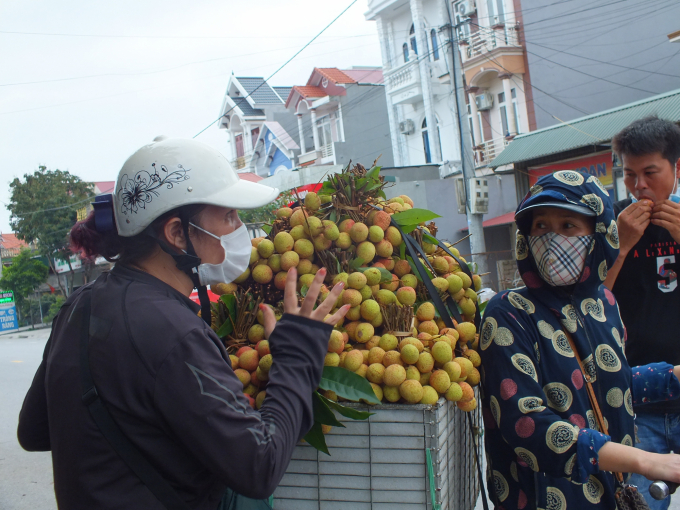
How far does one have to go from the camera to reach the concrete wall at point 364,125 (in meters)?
25.6

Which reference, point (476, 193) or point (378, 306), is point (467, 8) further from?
point (378, 306)

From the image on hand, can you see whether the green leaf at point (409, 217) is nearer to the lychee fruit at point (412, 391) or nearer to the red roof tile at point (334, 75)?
the lychee fruit at point (412, 391)

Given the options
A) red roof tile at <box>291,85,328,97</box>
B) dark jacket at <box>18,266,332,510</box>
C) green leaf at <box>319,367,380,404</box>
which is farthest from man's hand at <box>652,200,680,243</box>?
red roof tile at <box>291,85,328,97</box>

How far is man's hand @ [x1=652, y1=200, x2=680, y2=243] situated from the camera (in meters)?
2.21

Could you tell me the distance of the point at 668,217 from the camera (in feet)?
7.30

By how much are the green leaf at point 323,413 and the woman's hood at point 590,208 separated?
31.4 inches

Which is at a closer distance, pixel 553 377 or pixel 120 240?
pixel 120 240

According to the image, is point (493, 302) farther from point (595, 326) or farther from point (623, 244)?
point (623, 244)

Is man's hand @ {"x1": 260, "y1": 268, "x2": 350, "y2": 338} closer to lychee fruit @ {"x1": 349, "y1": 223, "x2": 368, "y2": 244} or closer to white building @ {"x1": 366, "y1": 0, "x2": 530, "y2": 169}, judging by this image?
lychee fruit @ {"x1": 349, "y1": 223, "x2": 368, "y2": 244}

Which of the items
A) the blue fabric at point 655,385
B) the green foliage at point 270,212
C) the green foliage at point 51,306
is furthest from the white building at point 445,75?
the green foliage at point 51,306

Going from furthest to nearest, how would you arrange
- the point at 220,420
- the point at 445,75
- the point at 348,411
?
the point at 445,75 → the point at 348,411 → the point at 220,420

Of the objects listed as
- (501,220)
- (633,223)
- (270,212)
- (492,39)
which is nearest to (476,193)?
(501,220)

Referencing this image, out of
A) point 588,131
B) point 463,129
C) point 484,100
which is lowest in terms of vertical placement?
point 588,131

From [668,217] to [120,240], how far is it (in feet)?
6.77
